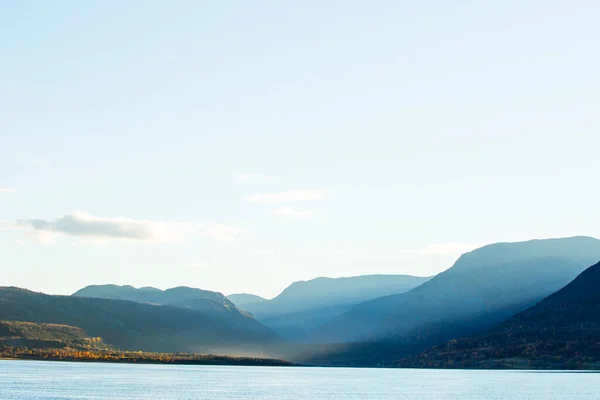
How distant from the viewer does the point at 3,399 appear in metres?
161

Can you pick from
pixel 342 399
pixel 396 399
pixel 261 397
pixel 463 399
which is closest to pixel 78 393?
pixel 261 397

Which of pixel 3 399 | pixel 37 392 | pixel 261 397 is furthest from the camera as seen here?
pixel 261 397

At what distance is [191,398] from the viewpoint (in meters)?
186

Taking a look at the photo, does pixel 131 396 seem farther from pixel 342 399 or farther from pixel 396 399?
pixel 396 399

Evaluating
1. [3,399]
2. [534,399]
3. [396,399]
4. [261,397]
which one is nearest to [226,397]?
[261,397]

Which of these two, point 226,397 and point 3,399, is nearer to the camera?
point 3,399

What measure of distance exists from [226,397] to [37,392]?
4124 centimetres

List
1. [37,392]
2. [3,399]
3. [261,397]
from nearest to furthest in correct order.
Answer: [3,399] → [37,392] → [261,397]

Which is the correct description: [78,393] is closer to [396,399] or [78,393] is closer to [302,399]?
[302,399]

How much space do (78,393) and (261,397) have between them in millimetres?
41064

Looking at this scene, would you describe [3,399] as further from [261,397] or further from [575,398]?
[575,398]

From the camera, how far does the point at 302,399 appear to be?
195 m

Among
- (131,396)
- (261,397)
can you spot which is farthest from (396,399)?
(131,396)

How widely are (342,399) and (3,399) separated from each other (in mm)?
75905
